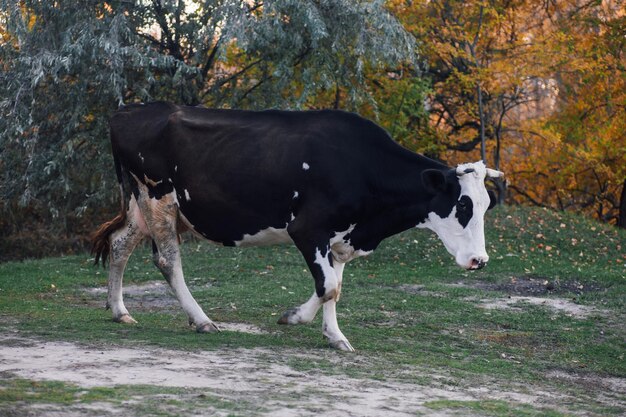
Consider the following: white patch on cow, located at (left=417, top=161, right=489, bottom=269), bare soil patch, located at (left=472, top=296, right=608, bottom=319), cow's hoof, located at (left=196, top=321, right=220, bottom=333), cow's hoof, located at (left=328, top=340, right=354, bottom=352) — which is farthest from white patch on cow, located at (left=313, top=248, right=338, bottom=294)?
bare soil patch, located at (left=472, top=296, right=608, bottom=319)

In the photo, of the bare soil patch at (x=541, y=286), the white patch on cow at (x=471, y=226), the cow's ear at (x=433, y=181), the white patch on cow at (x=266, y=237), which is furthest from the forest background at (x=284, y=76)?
the white patch on cow at (x=471, y=226)

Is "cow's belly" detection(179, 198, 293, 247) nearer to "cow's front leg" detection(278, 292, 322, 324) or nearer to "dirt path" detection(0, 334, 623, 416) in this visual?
"cow's front leg" detection(278, 292, 322, 324)

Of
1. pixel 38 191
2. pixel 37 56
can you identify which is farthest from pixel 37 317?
pixel 38 191

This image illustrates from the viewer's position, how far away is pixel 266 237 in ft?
31.9

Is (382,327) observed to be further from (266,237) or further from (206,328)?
(206,328)

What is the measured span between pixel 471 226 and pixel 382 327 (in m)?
2.09

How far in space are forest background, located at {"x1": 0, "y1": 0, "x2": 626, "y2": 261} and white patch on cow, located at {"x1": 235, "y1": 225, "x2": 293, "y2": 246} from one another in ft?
26.6

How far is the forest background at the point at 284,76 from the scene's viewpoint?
60.8 feet

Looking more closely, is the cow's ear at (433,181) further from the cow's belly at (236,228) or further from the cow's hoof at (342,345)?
the cow's hoof at (342,345)

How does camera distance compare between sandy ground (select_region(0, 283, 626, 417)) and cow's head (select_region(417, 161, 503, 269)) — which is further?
cow's head (select_region(417, 161, 503, 269))

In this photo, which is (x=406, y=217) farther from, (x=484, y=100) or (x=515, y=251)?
(x=484, y=100)

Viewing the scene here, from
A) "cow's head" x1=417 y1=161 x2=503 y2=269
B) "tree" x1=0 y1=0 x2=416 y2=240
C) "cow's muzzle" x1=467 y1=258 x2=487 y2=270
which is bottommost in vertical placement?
"cow's muzzle" x1=467 y1=258 x2=487 y2=270

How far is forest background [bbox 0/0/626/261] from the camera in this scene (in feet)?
60.8

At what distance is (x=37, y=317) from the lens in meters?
10.6
